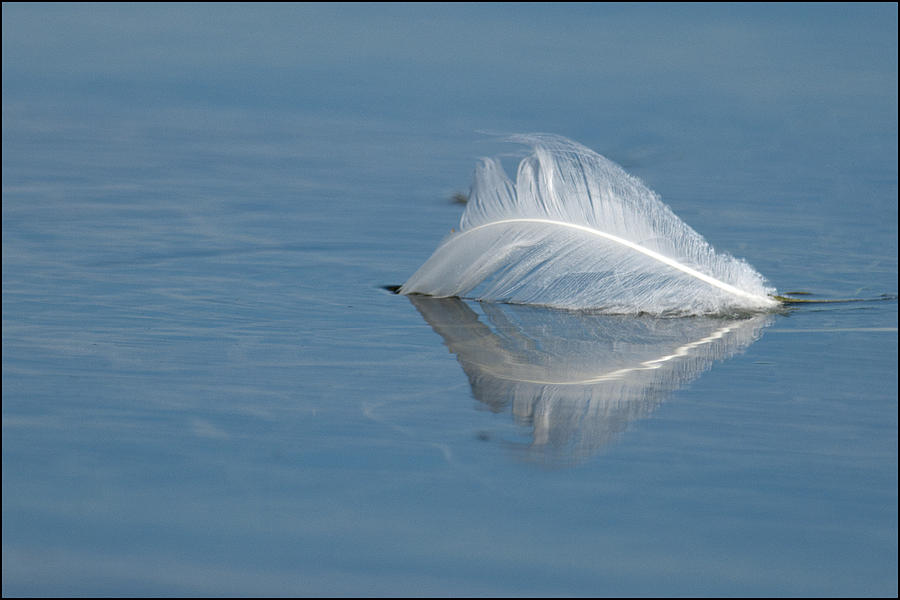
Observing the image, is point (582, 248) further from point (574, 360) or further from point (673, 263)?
point (574, 360)

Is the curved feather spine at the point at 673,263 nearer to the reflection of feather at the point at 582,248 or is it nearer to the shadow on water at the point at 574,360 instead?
the reflection of feather at the point at 582,248

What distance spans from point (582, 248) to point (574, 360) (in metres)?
0.78

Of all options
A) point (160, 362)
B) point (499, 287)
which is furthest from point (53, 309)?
point (499, 287)

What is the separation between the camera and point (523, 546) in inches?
102

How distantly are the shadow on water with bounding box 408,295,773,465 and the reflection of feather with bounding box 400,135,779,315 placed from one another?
0.09 metres

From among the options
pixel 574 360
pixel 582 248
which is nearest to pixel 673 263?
pixel 582 248

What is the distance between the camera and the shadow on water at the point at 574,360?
333 cm

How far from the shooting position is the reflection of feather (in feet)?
15.2

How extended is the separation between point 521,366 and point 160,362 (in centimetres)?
118

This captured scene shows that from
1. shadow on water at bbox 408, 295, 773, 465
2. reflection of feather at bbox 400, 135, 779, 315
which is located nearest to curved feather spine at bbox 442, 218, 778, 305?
reflection of feather at bbox 400, 135, 779, 315

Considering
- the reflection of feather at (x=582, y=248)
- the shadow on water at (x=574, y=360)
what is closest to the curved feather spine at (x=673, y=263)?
the reflection of feather at (x=582, y=248)

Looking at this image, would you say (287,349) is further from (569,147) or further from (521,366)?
(569,147)

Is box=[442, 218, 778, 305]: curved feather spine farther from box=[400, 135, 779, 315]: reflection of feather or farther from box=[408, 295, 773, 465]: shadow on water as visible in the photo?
box=[408, 295, 773, 465]: shadow on water

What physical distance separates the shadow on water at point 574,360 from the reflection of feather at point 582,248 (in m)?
0.09
